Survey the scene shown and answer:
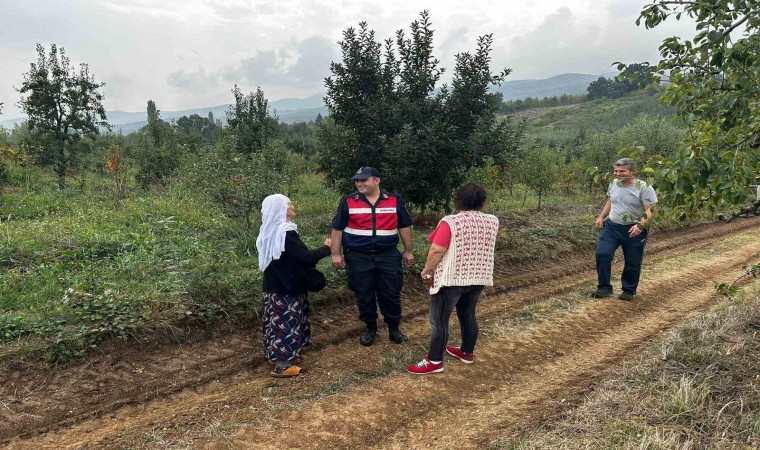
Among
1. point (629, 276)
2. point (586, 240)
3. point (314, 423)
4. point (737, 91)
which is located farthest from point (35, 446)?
point (586, 240)

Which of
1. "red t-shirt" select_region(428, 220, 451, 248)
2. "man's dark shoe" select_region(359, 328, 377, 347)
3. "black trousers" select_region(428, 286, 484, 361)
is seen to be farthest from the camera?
"man's dark shoe" select_region(359, 328, 377, 347)

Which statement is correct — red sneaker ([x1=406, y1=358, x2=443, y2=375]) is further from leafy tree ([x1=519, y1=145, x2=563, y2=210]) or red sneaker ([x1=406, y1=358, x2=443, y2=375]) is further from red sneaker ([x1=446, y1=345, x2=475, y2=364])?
leafy tree ([x1=519, y1=145, x2=563, y2=210])

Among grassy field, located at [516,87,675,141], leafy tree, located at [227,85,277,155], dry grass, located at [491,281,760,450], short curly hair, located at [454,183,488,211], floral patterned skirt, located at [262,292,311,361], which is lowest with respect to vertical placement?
dry grass, located at [491,281,760,450]

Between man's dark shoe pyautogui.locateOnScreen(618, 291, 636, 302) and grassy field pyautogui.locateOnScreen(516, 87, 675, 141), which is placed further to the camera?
grassy field pyautogui.locateOnScreen(516, 87, 675, 141)

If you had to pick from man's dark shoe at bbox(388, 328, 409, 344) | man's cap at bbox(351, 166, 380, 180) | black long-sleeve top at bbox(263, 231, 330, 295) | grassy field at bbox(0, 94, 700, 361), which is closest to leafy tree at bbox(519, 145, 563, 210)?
grassy field at bbox(0, 94, 700, 361)

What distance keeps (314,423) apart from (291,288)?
1301 millimetres

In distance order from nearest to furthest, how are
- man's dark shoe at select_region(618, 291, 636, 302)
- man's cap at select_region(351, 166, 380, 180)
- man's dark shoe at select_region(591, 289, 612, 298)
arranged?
1. man's cap at select_region(351, 166, 380, 180)
2. man's dark shoe at select_region(618, 291, 636, 302)
3. man's dark shoe at select_region(591, 289, 612, 298)

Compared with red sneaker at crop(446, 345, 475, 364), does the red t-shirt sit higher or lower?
higher

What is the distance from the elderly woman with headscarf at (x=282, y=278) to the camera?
4250 mm

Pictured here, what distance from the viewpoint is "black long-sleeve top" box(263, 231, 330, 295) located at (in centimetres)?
432

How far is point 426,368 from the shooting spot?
4297 millimetres

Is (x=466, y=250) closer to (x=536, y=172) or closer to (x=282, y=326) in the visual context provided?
(x=282, y=326)

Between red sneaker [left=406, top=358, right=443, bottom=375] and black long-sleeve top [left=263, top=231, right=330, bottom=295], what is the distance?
4.31 feet

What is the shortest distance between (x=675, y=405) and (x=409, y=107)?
5488mm
